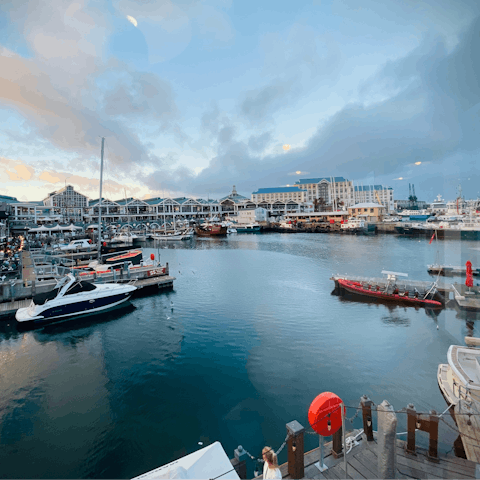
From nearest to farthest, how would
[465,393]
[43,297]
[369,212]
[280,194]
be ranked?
[465,393]
[43,297]
[369,212]
[280,194]

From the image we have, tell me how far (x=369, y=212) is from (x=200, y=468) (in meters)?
76.9

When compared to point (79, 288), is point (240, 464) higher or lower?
lower

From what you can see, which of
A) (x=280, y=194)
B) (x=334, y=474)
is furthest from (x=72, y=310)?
(x=280, y=194)

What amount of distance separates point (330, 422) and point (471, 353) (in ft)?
18.3

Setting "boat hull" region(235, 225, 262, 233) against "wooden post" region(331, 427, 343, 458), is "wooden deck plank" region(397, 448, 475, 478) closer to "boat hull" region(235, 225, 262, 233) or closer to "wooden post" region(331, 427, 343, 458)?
"wooden post" region(331, 427, 343, 458)

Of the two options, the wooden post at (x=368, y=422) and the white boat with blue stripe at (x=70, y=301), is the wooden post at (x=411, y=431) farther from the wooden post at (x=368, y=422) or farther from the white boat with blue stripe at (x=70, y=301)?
the white boat with blue stripe at (x=70, y=301)

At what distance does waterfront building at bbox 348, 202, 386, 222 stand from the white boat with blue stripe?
69.4m

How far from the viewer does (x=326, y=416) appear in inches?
170

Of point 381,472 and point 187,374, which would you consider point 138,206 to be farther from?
point 381,472

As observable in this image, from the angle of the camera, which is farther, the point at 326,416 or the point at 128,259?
the point at 128,259

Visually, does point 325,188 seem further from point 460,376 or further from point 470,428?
point 470,428

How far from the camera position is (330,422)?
438cm

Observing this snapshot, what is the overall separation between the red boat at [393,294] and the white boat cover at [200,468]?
1449cm

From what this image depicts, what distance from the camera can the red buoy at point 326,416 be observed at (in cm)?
429
